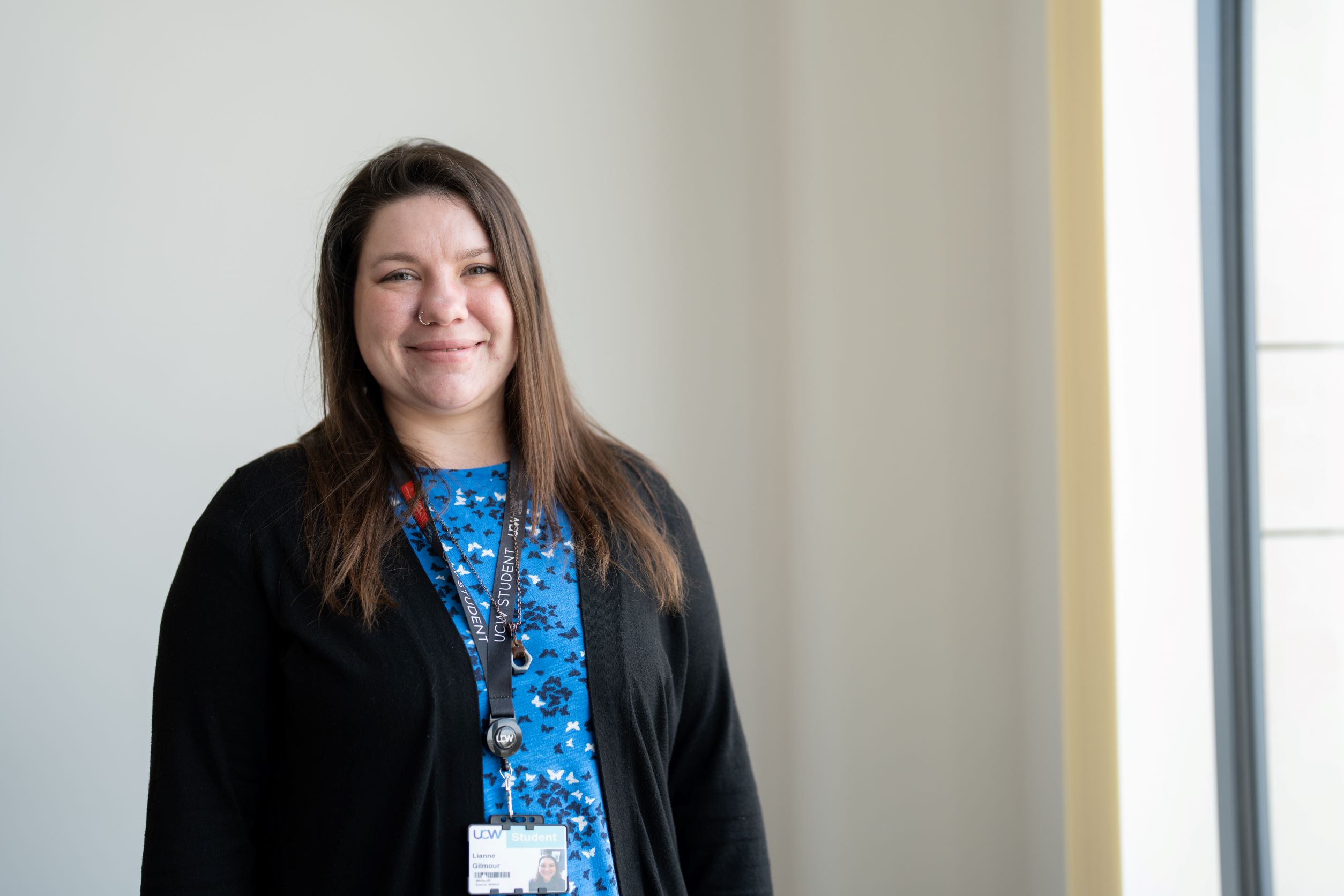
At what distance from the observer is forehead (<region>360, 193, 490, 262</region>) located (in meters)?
1.35

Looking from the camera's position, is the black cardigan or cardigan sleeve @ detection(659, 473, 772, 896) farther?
cardigan sleeve @ detection(659, 473, 772, 896)

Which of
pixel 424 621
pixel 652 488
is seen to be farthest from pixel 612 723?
pixel 652 488

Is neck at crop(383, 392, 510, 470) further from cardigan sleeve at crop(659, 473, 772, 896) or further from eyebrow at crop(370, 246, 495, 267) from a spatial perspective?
cardigan sleeve at crop(659, 473, 772, 896)

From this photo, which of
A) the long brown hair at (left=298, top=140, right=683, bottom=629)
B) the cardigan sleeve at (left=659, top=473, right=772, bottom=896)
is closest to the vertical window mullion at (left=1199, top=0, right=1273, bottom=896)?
the cardigan sleeve at (left=659, top=473, right=772, bottom=896)

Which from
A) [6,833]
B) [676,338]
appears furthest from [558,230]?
[6,833]

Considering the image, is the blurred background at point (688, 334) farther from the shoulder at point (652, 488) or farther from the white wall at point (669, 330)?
the shoulder at point (652, 488)

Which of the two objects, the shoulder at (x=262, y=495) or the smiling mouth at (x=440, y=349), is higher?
the smiling mouth at (x=440, y=349)

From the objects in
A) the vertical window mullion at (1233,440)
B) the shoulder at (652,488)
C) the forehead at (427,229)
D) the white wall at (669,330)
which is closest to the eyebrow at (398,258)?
the forehead at (427,229)

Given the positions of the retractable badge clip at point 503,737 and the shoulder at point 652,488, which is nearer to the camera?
the retractable badge clip at point 503,737

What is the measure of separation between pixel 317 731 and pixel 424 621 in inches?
7.1

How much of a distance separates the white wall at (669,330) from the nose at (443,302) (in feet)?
3.10

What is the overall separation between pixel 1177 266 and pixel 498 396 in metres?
1.10

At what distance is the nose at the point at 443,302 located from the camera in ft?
4.33

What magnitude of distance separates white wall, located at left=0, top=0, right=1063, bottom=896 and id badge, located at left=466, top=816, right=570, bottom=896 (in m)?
1.10
